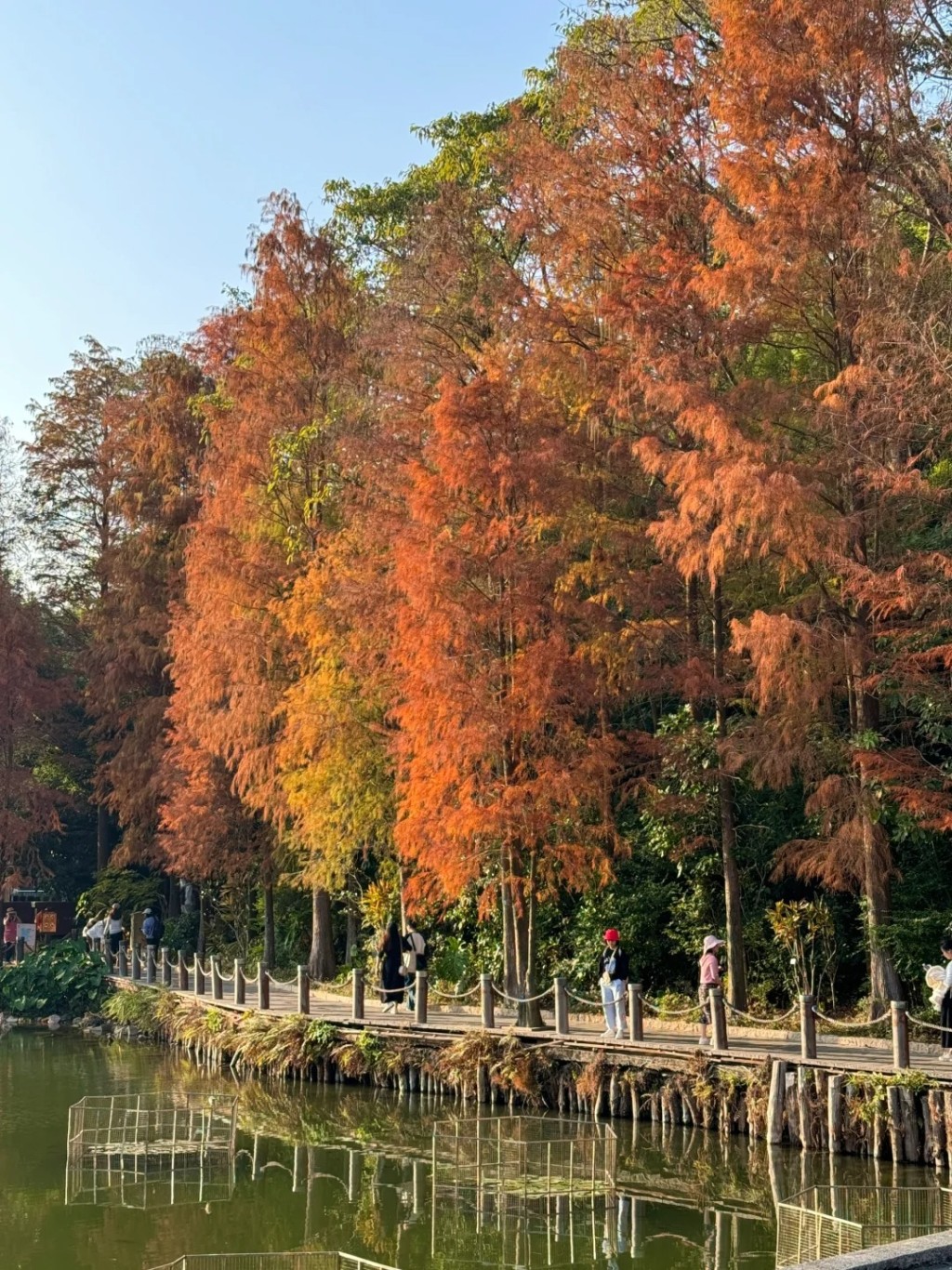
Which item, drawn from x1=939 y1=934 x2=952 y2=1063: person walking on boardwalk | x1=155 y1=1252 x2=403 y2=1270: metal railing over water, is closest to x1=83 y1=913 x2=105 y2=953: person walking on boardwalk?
x1=939 y1=934 x2=952 y2=1063: person walking on boardwalk

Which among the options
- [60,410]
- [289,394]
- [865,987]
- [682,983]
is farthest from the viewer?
[60,410]

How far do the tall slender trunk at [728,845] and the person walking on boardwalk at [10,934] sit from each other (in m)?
23.3

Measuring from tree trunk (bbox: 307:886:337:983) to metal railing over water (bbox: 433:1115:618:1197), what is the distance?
12.5 m

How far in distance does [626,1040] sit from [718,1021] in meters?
1.53

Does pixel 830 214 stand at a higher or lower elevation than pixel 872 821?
higher

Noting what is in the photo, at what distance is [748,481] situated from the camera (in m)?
17.4

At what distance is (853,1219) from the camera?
1181 cm

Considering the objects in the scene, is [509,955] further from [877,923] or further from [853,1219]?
[853,1219]

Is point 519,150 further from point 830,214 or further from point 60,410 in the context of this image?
point 60,410

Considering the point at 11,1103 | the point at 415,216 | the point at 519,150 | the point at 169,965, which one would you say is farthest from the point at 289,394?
the point at 11,1103

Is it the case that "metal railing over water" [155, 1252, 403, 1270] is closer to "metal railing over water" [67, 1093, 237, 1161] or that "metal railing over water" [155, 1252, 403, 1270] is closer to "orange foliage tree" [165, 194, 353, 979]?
"metal railing over water" [67, 1093, 237, 1161]

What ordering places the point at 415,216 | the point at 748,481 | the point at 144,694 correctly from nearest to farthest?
the point at 748,481 → the point at 415,216 → the point at 144,694

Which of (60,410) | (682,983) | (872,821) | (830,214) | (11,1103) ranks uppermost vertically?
(60,410)

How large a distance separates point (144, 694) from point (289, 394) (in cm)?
1401
